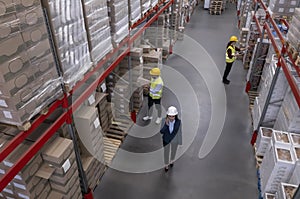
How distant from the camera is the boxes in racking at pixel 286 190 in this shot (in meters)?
4.23

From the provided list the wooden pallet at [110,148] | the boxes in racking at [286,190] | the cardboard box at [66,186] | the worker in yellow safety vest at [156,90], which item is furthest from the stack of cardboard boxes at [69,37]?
the boxes in racking at [286,190]

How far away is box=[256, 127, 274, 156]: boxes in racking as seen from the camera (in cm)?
584

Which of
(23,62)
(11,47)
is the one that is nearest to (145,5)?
(23,62)

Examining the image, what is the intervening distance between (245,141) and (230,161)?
950 mm

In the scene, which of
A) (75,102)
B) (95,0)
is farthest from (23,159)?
(95,0)

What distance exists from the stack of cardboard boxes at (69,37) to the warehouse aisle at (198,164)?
2757mm

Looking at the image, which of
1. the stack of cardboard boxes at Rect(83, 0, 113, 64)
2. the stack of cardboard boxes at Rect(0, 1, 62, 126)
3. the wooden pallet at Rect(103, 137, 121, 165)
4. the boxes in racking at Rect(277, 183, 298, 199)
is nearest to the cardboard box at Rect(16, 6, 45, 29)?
the stack of cardboard boxes at Rect(0, 1, 62, 126)

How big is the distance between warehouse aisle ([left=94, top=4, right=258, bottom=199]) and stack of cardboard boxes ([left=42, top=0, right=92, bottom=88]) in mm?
2757

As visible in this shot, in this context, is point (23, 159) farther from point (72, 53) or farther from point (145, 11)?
point (145, 11)

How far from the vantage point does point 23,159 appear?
3.10 metres

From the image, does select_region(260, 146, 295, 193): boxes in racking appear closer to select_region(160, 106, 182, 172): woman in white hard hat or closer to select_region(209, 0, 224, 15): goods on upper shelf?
select_region(160, 106, 182, 172): woman in white hard hat

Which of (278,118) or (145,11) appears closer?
Answer: (278,118)

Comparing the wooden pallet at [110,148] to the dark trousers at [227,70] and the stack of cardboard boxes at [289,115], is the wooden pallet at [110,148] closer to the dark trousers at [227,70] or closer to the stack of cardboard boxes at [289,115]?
the stack of cardboard boxes at [289,115]

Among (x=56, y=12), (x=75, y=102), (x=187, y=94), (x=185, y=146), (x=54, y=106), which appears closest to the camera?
(x=56, y=12)
